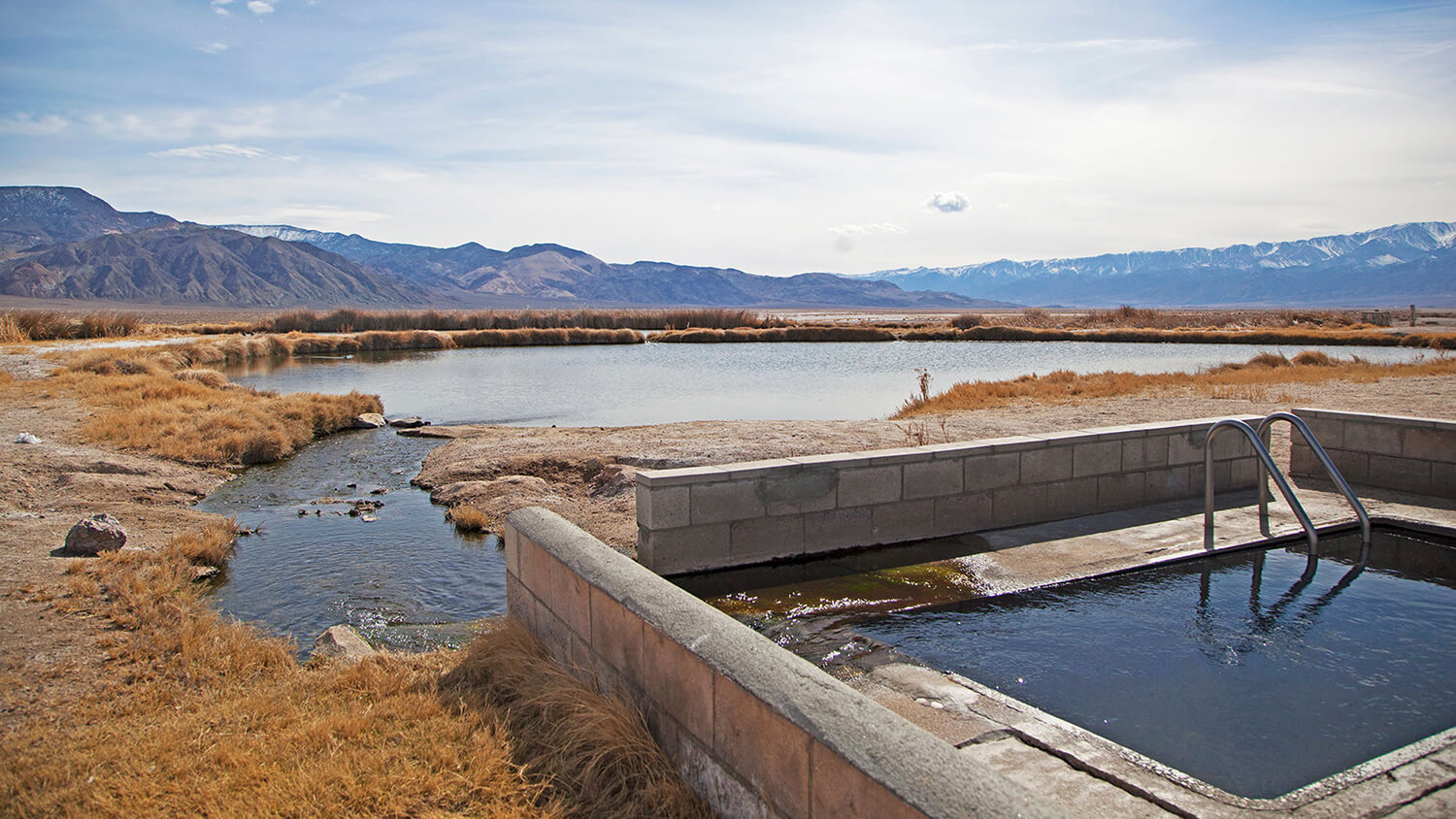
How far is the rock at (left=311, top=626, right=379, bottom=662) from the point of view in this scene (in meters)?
6.25

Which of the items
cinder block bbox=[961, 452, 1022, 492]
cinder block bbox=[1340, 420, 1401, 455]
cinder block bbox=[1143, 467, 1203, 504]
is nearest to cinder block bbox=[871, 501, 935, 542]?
cinder block bbox=[961, 452, 1022, 492]

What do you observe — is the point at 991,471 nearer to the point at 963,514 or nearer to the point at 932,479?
the point at 963,514

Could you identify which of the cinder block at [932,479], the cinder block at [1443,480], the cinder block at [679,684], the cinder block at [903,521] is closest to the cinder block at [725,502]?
the cinder block at [903,521]

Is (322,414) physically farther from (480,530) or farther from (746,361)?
(746,361)

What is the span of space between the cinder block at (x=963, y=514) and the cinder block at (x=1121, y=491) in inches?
46.3

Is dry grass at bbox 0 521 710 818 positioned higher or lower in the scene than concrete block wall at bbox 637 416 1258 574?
lower

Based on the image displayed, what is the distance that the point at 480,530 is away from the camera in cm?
1109

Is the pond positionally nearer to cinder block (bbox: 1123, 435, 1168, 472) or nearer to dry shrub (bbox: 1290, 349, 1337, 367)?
dry shrub (bbox: 1290, 349, 1337, 367)

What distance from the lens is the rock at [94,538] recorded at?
8.38m

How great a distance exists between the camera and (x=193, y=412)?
17.7 meters

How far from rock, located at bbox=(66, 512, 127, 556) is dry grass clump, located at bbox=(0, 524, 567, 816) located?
9.61 ft

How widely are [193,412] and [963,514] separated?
15.8 meters

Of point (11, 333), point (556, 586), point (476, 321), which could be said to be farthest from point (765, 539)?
point (476, 321)

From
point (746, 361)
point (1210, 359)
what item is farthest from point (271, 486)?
point (1210, 359)
